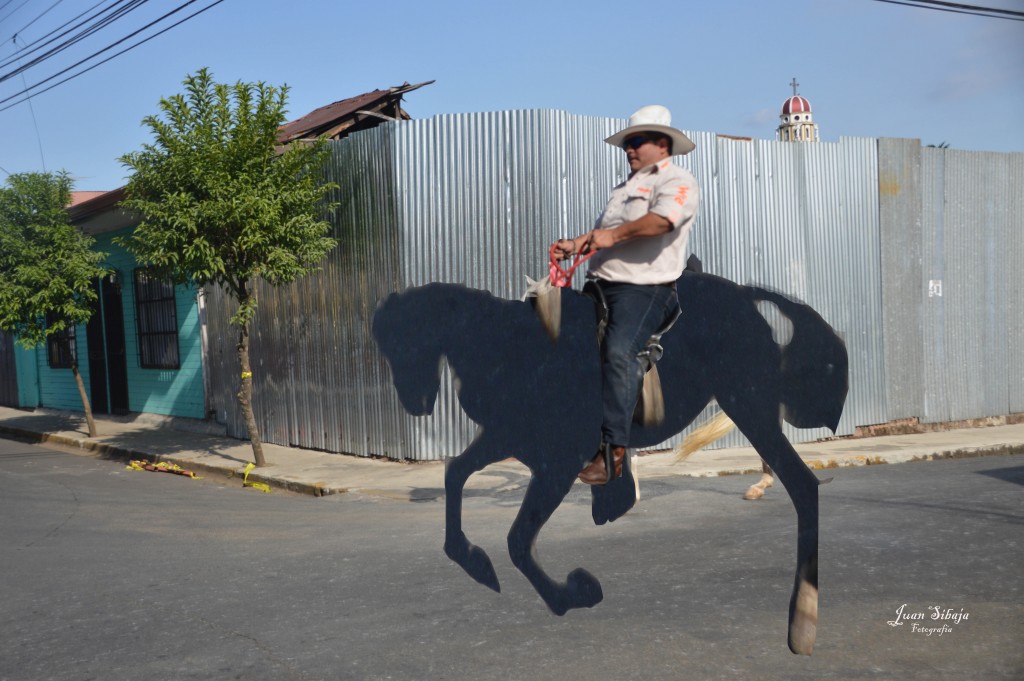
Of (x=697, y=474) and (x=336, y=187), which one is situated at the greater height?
(x=336, y=187)

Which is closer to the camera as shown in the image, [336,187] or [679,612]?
[679,612]

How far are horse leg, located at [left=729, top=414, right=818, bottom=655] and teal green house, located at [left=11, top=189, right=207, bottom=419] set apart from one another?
13776 millimetres

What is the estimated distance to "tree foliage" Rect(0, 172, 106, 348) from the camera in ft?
48.9

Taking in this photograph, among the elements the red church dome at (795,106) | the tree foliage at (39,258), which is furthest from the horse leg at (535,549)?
the red church dome at (795,106)

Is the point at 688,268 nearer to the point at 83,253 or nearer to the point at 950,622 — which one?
the point at 950,622

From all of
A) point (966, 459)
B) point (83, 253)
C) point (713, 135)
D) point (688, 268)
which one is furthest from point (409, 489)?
point (83, 253)

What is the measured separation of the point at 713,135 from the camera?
10.6 metres

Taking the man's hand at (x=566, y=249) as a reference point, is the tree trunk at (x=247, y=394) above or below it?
below

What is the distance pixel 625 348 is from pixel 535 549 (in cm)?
59

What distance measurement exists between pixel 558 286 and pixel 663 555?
4.51 m

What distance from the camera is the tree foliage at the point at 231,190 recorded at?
1032 centimetres

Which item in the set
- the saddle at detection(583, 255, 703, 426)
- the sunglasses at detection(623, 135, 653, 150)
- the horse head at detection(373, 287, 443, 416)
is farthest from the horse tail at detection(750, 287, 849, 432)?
the horse head at detection(373, 287, 443, 416)

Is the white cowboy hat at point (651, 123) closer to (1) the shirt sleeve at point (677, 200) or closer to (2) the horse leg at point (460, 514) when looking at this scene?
(1) the shirt sleeve at point (677, 200)

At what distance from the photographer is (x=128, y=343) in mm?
18656
